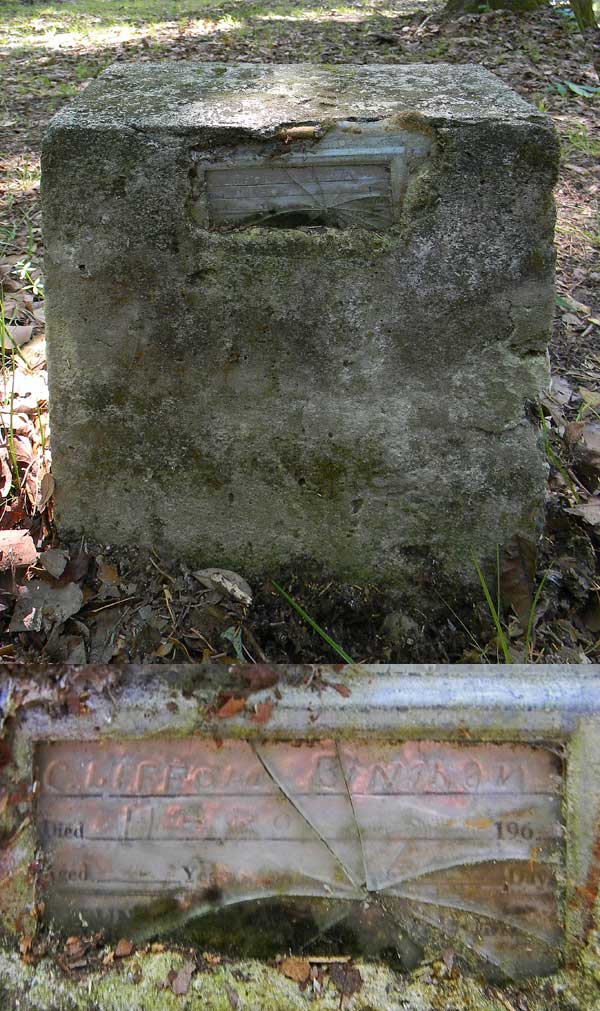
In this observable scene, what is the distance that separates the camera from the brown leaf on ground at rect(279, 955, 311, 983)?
1.24 metres

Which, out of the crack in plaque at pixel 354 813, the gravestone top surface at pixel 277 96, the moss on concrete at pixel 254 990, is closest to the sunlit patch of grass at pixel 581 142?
the gravestone top surface at pixel 277 96

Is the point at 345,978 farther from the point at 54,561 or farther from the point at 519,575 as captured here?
the point at 54,561

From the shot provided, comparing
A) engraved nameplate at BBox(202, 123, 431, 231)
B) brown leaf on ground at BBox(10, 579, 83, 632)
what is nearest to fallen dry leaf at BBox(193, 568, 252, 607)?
brown leaf on ground at BBox(10, 579, 83, 632)

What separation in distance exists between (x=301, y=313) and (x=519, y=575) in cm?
85

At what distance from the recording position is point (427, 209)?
1.70 m

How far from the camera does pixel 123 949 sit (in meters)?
1.26

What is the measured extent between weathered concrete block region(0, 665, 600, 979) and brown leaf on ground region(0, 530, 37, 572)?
2.62ft

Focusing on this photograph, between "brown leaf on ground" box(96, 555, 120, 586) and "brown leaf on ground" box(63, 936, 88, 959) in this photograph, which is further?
"brown leaf on ground" box(96, 555, 120, 586)

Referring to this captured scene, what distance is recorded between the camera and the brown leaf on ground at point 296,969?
1235mm

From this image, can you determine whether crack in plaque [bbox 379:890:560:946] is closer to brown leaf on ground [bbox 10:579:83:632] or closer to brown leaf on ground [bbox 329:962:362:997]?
brown leaf on ground [bbox 329:962:362:997]

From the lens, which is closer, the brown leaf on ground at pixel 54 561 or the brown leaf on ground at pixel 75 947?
the brown leaf on ground at pixel 75 947

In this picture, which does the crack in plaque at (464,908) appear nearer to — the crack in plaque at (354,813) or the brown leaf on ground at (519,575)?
the crack in plaque at (354,813)

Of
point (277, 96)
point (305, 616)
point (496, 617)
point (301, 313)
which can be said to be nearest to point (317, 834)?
point (305, 616)

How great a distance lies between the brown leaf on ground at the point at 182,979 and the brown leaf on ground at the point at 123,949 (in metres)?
0.08
